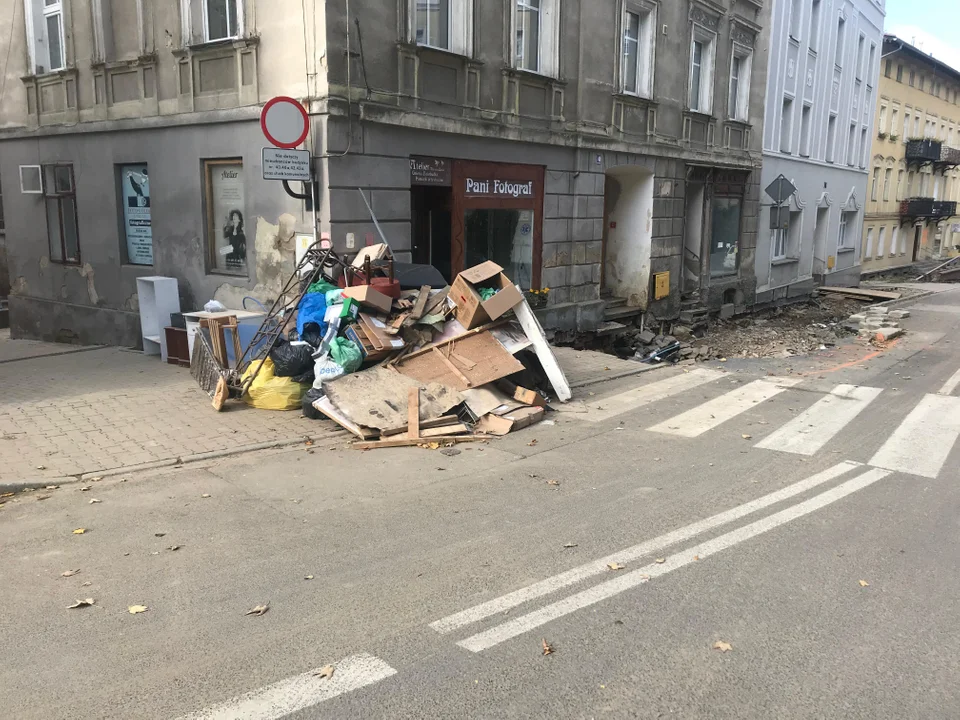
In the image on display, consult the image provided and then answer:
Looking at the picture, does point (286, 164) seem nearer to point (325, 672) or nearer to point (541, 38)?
point (541, 38)

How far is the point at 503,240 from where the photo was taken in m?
13.3

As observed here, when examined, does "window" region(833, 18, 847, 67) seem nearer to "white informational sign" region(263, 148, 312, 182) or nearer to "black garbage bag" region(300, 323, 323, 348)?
"white informational sign" region(263, 148, 312, 182)

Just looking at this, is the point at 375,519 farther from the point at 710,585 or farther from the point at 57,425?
the point at 57,425

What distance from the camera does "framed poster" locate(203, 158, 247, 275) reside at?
36.0ft

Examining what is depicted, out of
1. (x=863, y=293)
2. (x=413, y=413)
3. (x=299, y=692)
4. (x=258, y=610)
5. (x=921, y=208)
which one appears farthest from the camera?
(x=921, y=208)

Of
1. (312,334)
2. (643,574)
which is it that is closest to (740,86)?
(312,334)

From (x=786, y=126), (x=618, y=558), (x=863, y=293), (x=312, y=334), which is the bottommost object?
(x=863, y=293)

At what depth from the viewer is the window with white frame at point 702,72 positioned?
18.2 metres

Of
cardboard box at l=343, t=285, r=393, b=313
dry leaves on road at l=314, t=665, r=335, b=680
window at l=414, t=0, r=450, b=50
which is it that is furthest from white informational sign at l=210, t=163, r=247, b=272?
dry leaves on road at l=314, t=665, r=335, b=680

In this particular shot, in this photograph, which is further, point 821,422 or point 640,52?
point 640,52

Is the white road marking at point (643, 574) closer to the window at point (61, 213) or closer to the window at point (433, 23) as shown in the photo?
the window at point (433, 23)

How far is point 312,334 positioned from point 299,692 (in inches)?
235

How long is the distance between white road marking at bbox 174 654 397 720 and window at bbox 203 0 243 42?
9.50 m

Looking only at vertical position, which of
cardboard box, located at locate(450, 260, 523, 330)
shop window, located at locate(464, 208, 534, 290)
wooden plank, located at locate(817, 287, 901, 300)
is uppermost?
shop window, located at locate(464, 208, 534, 290)
